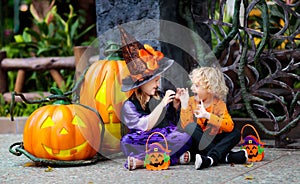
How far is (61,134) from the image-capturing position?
14.1 ft

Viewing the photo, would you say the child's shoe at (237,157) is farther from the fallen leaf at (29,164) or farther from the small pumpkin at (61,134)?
the fallen leaf at (29,164)

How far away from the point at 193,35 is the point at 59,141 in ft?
5.25

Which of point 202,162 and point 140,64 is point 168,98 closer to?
point 140,64

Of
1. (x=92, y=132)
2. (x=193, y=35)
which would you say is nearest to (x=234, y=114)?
(x=193, y=35)

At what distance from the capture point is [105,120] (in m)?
4.65

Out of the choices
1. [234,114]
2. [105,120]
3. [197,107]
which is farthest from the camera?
[234,114]

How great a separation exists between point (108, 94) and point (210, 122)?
913 mm

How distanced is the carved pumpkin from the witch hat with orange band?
215mm

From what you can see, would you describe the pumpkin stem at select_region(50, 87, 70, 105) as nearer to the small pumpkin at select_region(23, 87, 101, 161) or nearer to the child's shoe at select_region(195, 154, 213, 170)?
the small pumpkin at select_region(23, 87, 101, 161)

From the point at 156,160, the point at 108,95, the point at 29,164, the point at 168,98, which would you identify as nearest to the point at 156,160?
the point at 156,160

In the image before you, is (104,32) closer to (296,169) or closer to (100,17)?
(100,17)

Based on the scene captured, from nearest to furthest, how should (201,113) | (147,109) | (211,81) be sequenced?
1. (201,113)
2. (211,81)
3. (147,109)

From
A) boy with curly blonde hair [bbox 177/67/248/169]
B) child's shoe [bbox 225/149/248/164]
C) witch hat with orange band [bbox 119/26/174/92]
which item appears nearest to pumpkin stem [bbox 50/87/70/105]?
witch hat with orange band [bbox 119/26/174/92]

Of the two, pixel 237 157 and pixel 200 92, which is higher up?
pixel 200 92
